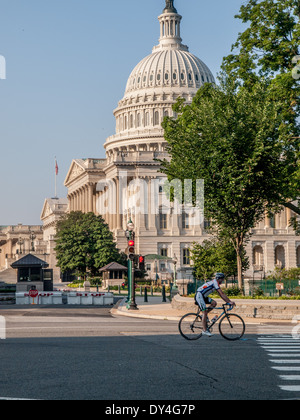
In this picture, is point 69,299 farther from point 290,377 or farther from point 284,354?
point 290,377

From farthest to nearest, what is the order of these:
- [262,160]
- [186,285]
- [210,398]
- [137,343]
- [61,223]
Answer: [61,223] → [186,285] → [262,160] → [137,343] → [210,398]

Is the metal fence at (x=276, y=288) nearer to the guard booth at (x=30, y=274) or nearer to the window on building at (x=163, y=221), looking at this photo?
the guard booth at (x=30, y=274)

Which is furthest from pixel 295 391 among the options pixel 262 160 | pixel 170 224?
pixel 170 224

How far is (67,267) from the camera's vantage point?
96562 mm

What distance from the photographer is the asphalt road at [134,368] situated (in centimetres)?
1209

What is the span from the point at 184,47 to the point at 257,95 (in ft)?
478

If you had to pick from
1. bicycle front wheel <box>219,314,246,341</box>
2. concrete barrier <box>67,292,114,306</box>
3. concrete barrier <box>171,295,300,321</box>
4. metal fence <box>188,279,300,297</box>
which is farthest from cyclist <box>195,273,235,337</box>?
concrete barrier <box>67,292,114,306</box>

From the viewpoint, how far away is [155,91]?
16188 cm

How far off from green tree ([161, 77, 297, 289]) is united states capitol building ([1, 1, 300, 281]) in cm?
5491

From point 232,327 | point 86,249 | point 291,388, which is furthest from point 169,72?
point 291,388

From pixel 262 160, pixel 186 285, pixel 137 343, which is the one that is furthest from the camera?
pixel 186 285

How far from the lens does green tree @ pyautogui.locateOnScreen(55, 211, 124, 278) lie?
314 ft

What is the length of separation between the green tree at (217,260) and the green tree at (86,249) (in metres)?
29.3

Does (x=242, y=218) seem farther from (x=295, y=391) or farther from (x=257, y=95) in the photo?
(x=295, y=391)
